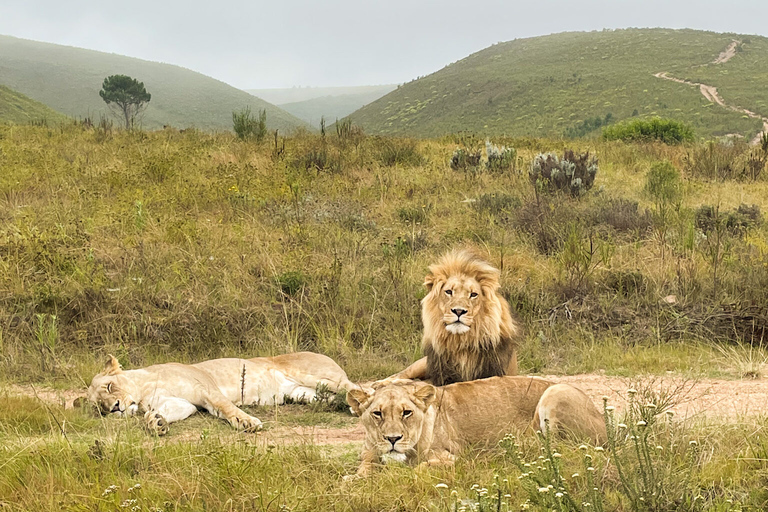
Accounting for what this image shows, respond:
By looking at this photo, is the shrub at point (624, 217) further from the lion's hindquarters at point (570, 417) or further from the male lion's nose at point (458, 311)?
the lion's hindquarters at point (570, 417)

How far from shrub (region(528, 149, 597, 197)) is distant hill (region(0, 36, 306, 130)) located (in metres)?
66.3

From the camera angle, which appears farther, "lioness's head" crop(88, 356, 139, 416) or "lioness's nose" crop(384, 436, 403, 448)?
"lioness's head" crop(88, 356, 139, 416)

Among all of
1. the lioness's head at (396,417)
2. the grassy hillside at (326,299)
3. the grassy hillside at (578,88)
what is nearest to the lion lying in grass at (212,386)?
the grassy hillside at (326,299)

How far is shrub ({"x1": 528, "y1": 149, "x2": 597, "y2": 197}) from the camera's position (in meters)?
13.5

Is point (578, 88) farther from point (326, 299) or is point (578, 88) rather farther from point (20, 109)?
point (326, 299)

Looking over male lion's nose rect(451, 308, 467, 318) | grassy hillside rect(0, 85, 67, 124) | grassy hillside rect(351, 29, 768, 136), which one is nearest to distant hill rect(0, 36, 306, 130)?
grassy hillside rect(351, 29, 768, 136)

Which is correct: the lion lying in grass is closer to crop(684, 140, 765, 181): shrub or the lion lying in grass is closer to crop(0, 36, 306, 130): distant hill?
crop(684, 140, 765, 181): shrub

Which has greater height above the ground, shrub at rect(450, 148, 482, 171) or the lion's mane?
shrub at rect(450, 148, 482, 171)

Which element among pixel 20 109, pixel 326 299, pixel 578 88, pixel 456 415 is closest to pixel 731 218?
pixel 326 299

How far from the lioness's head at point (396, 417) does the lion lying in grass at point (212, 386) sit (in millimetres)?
1575

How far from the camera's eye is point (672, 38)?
9175 cm

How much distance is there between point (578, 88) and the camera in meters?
70.1

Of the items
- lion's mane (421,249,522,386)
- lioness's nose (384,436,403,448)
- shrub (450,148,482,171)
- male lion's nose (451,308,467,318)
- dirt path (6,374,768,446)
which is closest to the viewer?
lioness's nose (384,436,403,448)

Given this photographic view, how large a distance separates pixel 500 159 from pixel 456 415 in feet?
37.8
